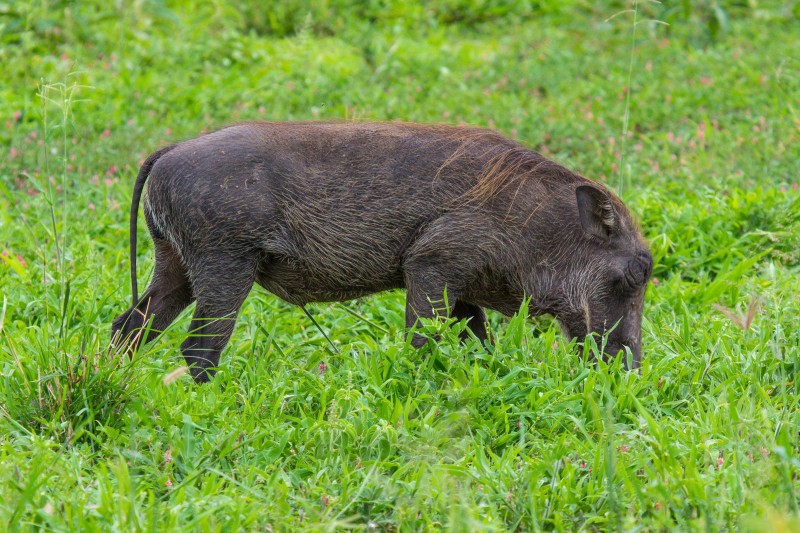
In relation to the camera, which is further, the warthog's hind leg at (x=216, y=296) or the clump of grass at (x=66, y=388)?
the warthog's hind leg at (x=216, y=296)

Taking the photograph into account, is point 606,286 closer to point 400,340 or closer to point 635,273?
point 635,273

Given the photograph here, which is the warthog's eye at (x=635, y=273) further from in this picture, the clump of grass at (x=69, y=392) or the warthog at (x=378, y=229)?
the clump of grass at (x=69, y=392)

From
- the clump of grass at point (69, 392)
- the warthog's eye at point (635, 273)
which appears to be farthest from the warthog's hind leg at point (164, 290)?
the warthog's eye at point (635, 273)

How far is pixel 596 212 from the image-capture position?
452 centimetres

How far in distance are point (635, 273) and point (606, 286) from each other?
0.14m

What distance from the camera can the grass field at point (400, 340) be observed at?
3135 millimetres

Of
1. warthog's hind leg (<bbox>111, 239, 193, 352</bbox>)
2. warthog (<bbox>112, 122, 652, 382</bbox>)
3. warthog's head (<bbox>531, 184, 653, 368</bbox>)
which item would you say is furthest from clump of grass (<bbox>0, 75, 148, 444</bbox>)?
warthog's head (<bbox>531, 184, 653, 368</bbox>)

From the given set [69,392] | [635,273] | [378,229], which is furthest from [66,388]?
[635,273]

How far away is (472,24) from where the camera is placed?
11344 mm

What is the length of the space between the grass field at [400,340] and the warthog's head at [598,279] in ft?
0.61

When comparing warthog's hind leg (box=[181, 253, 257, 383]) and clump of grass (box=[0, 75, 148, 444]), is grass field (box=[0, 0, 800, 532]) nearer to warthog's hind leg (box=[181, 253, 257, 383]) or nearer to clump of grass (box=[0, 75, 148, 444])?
clump of grass (box=[0, 75, 148, 444])

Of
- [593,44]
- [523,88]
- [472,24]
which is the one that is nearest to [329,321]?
[523,88]

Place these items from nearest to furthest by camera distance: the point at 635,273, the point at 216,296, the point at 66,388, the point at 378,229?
the point at 66,388
the point at 216,296
the point at 378,229
the point at 635,273

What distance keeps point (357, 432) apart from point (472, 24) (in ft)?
27.8
